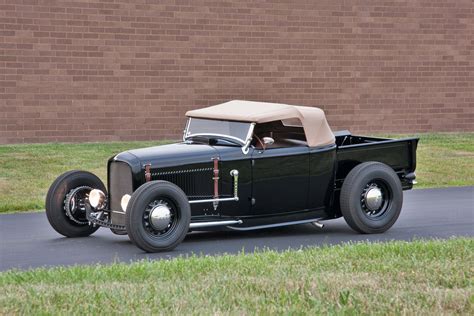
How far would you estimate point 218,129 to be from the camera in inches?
487

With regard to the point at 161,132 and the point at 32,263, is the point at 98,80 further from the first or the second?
the point at 32,263

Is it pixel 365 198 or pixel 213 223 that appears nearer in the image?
pixel 213 223

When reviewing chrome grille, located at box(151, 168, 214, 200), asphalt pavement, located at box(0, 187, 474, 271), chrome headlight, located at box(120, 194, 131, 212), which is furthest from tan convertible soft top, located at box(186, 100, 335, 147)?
chrome headlight, located at box(120, 194, 131, 212)

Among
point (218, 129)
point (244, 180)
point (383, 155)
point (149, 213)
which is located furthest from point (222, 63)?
point (149, 213)

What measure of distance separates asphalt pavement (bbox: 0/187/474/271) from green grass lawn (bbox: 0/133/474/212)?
1976 millimetres

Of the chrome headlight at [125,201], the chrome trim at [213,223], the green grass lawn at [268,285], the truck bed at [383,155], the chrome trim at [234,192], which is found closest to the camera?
the green grass lawn at [268,285]

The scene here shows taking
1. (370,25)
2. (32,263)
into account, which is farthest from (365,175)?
(370,25)

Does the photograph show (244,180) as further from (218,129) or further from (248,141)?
(218,129)

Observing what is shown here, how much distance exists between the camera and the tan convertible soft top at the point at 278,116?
12242mm

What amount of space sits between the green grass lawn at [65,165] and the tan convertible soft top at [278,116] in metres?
3.92

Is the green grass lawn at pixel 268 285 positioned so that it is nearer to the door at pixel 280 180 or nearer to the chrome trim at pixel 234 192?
the chrome trim at pixel 234 192

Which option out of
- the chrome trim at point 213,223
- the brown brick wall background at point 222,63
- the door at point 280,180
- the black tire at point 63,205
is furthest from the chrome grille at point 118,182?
the brown brick wall background at point 222,63

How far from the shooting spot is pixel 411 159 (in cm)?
1298

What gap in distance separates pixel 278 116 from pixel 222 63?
8.76 meters
